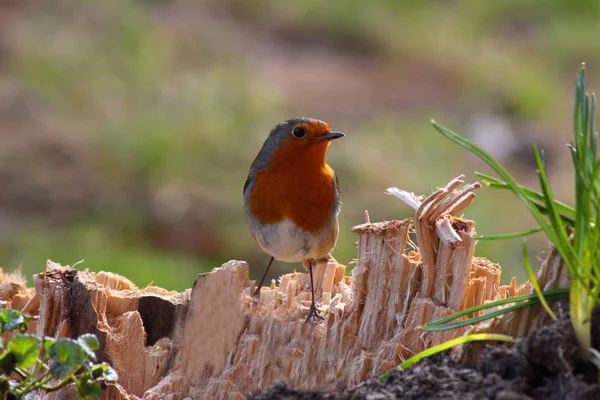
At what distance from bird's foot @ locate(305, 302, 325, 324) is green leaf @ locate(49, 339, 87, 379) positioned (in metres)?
0.97

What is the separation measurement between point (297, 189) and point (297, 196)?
4 cm

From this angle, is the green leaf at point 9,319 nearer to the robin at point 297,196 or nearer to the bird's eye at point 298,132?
the robin at point 297,196

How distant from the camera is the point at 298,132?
4.55 m

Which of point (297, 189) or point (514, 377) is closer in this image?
point (514, 377)

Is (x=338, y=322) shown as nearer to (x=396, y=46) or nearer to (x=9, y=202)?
(x=9, y=202)

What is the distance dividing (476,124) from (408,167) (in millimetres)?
1869

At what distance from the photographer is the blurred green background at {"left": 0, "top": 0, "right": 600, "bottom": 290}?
8734 millimetres

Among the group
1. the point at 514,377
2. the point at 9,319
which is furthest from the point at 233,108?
the point at 514,377

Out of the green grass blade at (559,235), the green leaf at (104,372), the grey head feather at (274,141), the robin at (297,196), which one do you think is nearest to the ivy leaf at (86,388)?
the green leaf at (104,372)

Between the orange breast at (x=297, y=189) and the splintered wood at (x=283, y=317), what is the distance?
0.87 meters

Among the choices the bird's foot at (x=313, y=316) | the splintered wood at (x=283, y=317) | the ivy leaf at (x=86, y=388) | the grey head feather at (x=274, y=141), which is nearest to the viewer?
the ivy leaf at (x=86, y=388)

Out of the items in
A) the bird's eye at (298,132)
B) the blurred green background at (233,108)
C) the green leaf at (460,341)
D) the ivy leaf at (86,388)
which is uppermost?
the blurred green background at (233,108)

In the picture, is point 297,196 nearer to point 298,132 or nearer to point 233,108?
point 298,132

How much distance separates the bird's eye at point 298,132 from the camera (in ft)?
14.9
